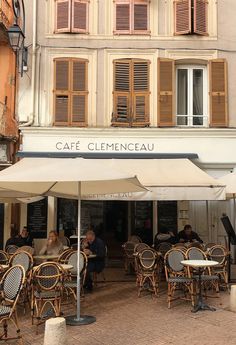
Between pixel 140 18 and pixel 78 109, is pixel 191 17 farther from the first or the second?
pixel 78 109

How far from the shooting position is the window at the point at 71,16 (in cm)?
1466

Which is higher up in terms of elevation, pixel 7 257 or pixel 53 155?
pixel 53 155

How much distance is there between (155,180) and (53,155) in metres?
4.29

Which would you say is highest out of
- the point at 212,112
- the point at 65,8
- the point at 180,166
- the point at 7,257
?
the point at 65,8

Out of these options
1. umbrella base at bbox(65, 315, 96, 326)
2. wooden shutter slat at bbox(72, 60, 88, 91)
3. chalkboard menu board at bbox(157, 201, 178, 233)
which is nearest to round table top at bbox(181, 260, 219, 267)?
umbrella base at bbox(65, 315, 96, 326)

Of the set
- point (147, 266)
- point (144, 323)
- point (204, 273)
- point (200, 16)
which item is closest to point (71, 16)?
point (200, 16)

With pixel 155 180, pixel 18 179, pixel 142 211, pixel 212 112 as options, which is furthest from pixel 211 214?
pixel 18 179

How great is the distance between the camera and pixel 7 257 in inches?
388

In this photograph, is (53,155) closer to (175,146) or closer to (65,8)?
(175,146)

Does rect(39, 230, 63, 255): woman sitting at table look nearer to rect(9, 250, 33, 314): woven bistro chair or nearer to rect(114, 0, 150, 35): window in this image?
rect(9, 250, 33, 314): woven bistro chair

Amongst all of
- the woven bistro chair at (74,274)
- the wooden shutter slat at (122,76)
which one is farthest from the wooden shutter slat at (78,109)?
the woven bistro chair at (74,274)

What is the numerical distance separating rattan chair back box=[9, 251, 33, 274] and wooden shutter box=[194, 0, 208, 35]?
9143 mm

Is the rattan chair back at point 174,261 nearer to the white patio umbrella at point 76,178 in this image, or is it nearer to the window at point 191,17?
the white patio umbrella at point 76,178

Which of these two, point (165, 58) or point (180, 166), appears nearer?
point (180, 166)
